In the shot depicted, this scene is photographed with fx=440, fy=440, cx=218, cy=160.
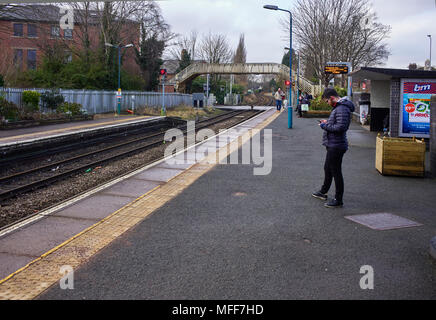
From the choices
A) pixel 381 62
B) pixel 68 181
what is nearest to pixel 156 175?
pixel 68 181

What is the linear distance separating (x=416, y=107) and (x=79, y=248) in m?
11.5

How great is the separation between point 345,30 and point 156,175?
35547 mm

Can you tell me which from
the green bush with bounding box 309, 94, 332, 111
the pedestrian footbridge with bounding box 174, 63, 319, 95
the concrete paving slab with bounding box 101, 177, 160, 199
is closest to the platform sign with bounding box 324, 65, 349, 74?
the green bush with bounding box 309, 94, 332, 111

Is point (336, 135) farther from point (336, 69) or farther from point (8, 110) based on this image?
point (336, 69)

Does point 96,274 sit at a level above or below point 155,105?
below

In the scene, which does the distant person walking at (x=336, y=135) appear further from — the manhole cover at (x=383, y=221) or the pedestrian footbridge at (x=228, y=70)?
the pedestrian footbridge at (x=228, y=70)

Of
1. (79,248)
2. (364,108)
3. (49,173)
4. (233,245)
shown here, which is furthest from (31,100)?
(233,245)

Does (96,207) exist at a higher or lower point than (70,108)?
lower

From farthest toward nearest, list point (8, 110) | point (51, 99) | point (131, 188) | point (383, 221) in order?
1. point (51, 99)
2. point (8, 110)
3. point (131, 188)
4. point (383, 221)

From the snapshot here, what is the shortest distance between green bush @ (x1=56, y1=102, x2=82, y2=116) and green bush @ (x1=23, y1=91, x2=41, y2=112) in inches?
64.3

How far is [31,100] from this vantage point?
79.5 ft
